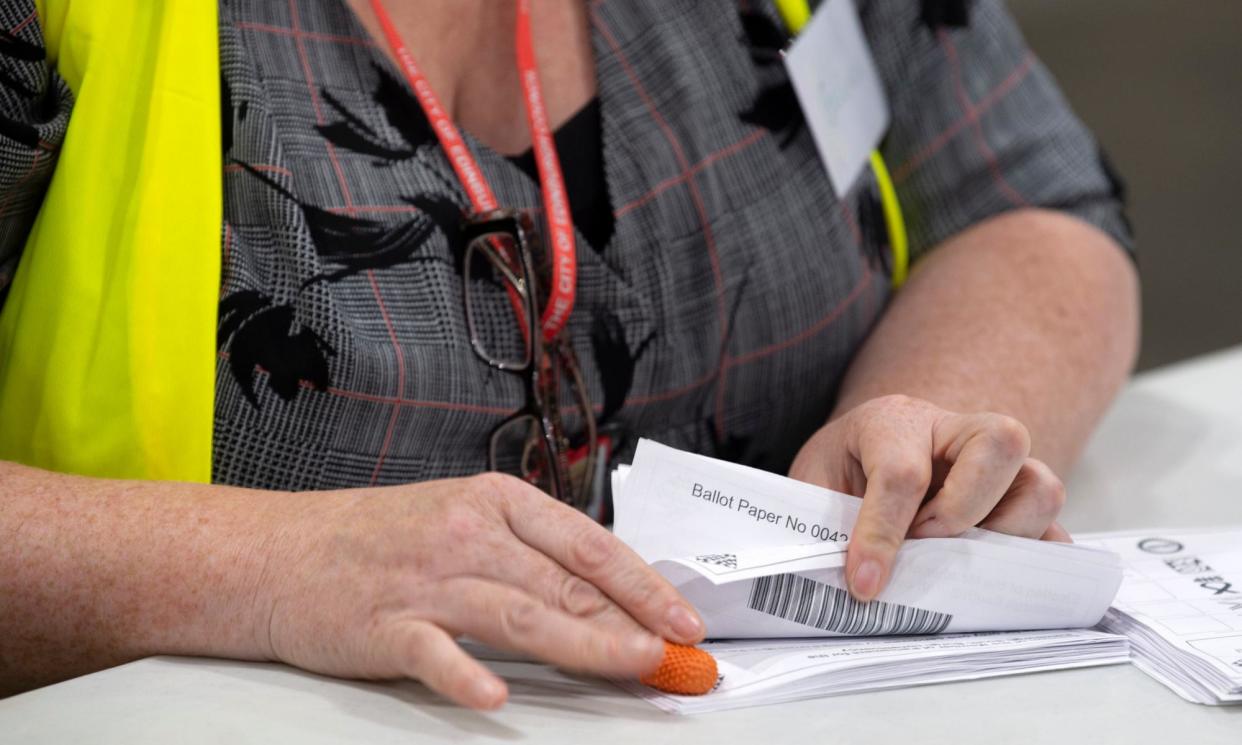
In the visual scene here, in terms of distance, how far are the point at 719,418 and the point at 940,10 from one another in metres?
0.46

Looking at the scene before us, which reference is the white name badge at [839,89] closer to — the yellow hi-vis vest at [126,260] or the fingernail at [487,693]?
the yellow hi-vis vest at [126,260]

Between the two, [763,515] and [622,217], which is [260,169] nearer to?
[622,217]

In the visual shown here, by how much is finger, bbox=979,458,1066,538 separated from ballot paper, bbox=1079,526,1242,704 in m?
0.07

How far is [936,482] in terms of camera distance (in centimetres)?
70

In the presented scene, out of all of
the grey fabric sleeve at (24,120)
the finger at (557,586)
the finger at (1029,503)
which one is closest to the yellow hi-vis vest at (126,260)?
the grey fabric sleeve at (24,120)

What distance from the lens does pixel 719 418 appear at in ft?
3.28

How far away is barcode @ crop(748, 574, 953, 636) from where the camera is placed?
2.10 ft

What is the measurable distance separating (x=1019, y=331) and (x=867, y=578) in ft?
1.51

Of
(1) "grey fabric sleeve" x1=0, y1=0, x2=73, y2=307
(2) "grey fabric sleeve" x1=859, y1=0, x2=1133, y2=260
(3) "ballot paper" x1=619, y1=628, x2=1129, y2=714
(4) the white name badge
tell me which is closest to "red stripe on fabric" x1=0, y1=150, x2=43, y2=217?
(1) "grey fabric sleeve" x1=0, y1=0, x2=73, y2=307

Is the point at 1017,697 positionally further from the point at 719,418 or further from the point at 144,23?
the point at 144,23

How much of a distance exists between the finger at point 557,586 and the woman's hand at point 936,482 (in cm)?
14

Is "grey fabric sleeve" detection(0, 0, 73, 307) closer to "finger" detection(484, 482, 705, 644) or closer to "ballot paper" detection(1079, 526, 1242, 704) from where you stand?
"finger" detection(484, 482, 705, 644)

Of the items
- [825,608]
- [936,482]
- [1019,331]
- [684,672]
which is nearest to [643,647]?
[684,672]

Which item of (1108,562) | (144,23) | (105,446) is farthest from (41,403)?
(1108,562)
